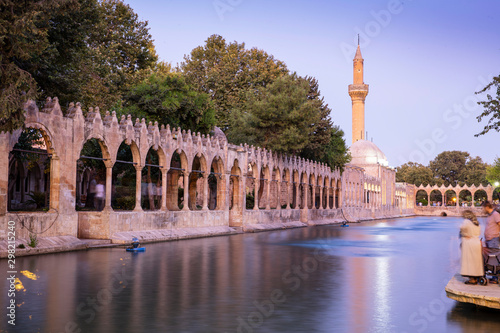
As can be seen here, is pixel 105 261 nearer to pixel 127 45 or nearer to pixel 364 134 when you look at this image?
pixel 127 45

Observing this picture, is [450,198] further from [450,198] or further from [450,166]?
[450,166]

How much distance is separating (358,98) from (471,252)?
7789 centimetres

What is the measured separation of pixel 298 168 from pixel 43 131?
28.1 m

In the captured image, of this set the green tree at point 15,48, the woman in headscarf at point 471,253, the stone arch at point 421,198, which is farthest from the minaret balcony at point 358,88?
the woman in headscarf at point 471,253

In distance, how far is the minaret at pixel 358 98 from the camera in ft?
279

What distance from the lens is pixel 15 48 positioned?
49.4ft

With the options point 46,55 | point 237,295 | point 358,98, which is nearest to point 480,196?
point 358,98

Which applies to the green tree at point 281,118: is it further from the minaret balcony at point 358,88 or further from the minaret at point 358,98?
the minaret at point 358,98

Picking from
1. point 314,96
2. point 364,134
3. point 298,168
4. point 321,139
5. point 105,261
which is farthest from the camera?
point 364,134

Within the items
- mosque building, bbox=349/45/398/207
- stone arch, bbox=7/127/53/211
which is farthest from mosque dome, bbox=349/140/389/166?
stone arch, bbox=7/127/53/211

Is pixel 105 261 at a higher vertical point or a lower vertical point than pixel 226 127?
lower

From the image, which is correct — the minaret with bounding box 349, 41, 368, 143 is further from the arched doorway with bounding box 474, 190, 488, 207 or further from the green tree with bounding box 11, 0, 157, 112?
the green tree with bounding box 11, 0, 157, 112

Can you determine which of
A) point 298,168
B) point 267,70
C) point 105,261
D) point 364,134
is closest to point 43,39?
point 105,261

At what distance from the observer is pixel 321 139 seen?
47688mm
